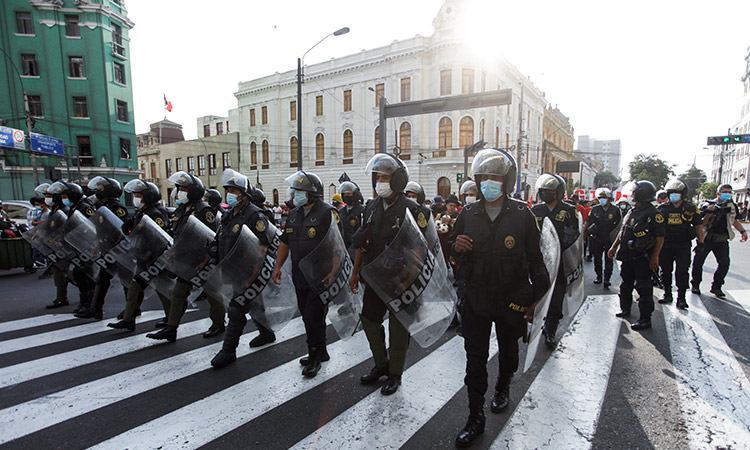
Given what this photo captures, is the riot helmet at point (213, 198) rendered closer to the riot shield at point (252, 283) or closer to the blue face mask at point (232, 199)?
the blue face mask at point (232, 199)

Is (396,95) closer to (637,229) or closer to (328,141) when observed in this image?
(328,141)

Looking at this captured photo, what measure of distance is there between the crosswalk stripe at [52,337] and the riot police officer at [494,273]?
4.89 meters

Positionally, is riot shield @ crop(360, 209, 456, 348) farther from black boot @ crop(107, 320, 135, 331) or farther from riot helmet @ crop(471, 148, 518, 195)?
black boot @ crop(107, 320, 135, 331)

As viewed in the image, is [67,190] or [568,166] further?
[568,166]

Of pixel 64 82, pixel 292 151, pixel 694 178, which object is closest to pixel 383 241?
pixel 64 82

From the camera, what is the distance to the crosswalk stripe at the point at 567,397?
8.54 ft

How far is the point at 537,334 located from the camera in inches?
109

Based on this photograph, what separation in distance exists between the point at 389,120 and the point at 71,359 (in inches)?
1214

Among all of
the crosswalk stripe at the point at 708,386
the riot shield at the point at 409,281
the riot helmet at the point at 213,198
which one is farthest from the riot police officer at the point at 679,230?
the riot helmet at the point at 213,198

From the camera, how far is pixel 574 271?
415cm

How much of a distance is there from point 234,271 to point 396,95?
30.0 m

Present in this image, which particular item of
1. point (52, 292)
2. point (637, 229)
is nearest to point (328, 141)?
point (52, 292)

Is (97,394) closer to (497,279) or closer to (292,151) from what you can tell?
(497,279)

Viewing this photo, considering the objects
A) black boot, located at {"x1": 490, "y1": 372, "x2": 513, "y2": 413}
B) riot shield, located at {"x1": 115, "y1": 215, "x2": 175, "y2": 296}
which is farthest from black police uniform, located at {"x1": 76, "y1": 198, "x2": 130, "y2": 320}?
black boot, located at {"x1": 490, "y1": 372, "x2": 513, "y2": 413}
